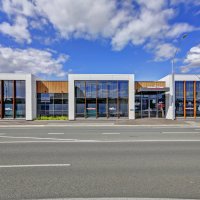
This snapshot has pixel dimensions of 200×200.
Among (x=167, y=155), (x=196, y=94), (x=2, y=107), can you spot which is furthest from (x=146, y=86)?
(x=167, y=155)

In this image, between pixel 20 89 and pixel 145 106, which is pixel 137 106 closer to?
pixel 145 106

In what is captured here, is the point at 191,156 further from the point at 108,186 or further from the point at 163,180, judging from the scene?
the point at 108,186

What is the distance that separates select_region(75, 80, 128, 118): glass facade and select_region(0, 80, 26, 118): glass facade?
6724mm

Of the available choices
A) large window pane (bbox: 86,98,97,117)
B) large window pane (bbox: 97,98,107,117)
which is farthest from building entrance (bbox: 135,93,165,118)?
large window pane (bbox: 86,98,97,117)

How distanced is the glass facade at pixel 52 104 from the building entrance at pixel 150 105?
955 cm

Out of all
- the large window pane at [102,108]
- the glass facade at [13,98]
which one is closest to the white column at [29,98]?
the glass facade at [13,98]

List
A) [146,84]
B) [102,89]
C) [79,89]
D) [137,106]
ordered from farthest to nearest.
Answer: [137,106] → [146,84] → [102,89] → [79,89]

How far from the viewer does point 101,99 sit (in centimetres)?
2839

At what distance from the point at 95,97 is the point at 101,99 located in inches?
31.7

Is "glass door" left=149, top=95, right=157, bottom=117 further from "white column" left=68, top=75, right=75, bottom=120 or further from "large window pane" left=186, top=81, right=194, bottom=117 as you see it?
"white column" left=68, top=75, right=75, bottom=120

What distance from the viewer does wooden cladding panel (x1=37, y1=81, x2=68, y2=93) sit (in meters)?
29.0

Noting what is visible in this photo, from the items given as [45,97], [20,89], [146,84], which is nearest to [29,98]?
[20,89]

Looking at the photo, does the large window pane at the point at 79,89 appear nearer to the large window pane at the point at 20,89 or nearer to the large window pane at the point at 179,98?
the large window pane at the point at 20,89

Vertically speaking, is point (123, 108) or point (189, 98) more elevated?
point (189, 98)
